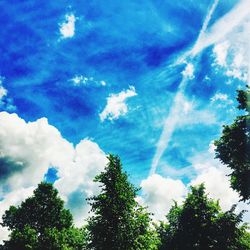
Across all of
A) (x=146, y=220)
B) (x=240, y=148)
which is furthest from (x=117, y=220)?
(x=240, y=148)

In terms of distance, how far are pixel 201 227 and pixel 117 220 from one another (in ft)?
51.2

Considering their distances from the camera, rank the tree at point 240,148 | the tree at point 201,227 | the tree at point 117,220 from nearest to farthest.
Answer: the tree at point 117,220 < the tree at point 240,148 < the tree at point 201,227

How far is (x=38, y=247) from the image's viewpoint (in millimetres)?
33156

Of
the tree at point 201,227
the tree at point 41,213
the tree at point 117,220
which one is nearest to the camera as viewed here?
the tree at point 117,220

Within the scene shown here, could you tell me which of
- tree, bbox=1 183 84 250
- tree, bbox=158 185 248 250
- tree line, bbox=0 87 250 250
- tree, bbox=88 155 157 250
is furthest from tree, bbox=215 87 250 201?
tree, bbox=1 183 84 250

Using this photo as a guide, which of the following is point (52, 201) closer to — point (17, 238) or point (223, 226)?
point (17, 238)

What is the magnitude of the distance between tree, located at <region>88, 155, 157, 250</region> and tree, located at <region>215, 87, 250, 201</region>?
9.91m

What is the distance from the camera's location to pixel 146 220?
22406mm

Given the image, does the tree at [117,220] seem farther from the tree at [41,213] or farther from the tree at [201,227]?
the tree at [41,213]

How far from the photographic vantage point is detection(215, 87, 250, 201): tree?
26.7m

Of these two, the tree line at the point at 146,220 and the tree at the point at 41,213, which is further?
the tree at the point at 41,213

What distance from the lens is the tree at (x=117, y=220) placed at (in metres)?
21.2

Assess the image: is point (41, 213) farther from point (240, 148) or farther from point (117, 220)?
point (240, 148)

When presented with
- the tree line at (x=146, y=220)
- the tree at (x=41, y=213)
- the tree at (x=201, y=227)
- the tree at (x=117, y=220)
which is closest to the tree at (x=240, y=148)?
the tree line at (x=146, y=220)
